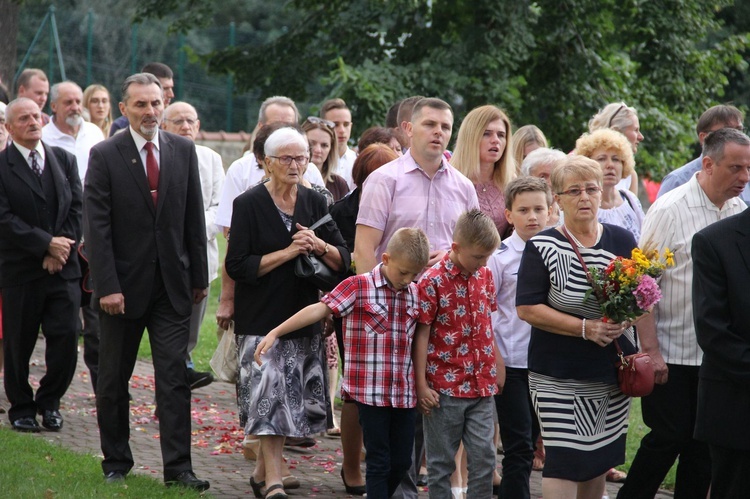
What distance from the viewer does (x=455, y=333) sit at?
6.28 meters

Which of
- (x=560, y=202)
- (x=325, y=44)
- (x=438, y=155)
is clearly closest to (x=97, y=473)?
(x=438, y=155)

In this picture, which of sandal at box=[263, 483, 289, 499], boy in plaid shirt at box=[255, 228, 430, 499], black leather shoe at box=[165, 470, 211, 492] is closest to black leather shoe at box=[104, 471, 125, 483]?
black leather shoe at box=[165, 470, 211, 492]

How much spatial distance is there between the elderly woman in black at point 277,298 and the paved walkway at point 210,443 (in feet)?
1.72

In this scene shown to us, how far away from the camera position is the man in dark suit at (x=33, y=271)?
901 cm

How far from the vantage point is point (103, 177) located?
24.0 ft

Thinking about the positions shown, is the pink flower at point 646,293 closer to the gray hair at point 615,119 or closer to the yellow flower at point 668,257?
the yellow flower at point 668,257

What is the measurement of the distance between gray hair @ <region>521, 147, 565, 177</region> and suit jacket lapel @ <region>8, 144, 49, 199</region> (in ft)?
13.2

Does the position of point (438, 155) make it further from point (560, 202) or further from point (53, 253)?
point (53, 253)

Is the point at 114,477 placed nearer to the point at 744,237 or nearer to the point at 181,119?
the point at 181,119

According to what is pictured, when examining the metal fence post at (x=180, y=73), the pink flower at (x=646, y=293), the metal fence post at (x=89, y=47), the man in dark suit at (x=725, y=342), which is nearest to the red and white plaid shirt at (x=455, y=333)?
the pink flower at (x=646, y=293)

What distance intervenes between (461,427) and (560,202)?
1.41 meters

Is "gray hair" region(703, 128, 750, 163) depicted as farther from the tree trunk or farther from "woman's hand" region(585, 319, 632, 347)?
the tree trunk

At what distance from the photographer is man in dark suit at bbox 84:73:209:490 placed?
723 cm


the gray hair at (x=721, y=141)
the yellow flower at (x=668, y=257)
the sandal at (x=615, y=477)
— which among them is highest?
the gray hair at (x=721, y=141)
